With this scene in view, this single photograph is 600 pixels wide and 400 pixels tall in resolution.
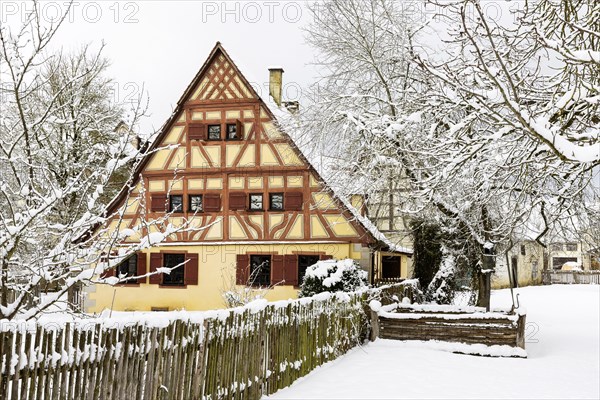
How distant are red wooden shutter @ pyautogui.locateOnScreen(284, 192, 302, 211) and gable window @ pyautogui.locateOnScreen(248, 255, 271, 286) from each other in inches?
77.3

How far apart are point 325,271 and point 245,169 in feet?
20.4

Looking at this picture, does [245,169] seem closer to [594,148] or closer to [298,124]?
[298,124]

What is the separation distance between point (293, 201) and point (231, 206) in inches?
90.8

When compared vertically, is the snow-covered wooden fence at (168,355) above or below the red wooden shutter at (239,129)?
below

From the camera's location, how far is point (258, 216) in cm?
2102

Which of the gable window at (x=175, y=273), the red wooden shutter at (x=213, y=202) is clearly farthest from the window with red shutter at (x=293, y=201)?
the gable window at (x=175, y=273)

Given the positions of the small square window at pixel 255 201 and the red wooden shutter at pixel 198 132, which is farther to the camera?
the red wooden shutter at pixel 198 132

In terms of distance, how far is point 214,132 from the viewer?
21500 millimetres

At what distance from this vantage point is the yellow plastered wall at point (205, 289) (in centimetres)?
2062

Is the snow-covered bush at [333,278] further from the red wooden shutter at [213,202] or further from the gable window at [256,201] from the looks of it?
the red wooden shutter at [213,202]

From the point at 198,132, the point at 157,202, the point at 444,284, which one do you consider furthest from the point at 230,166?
the point at 444,284

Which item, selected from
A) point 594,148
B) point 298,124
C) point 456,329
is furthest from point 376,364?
point 298,124

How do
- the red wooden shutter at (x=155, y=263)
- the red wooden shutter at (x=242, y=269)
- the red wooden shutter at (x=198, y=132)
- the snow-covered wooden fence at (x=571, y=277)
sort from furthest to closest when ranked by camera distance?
the snow-covered wooden fence at (x=571, y=277)
the red wooden shutter at (x=155, y=263)
the red wooden shutter at (x=198, y=132)
the red wooden shutter at (x=242, y=269)

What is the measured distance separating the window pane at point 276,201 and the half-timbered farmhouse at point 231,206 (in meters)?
0.06
